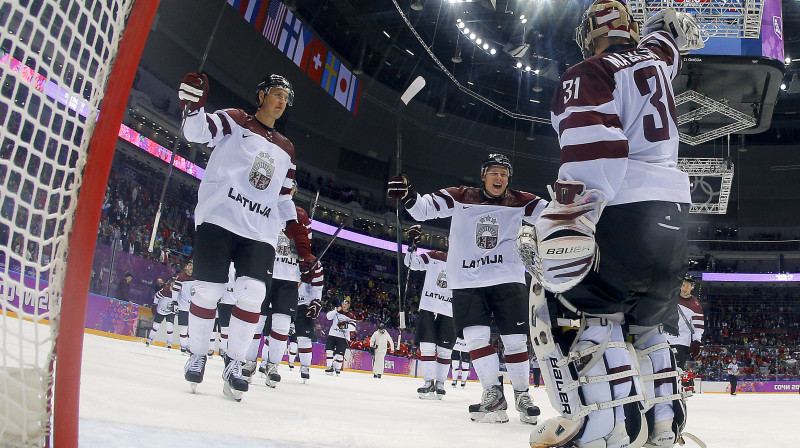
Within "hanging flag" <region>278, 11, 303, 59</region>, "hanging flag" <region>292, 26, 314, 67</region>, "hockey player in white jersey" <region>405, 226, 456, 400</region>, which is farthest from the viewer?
"hanging flag" <region>292, 26, 314, 67</region>

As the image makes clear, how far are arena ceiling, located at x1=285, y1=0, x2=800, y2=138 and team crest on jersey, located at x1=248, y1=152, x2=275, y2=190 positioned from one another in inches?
368

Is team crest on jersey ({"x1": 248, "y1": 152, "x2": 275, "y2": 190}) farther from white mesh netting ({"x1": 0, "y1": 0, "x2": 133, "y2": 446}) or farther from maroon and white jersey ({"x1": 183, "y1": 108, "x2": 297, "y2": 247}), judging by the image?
white mesh netting ({"x1": 0, "y1": 0, "x2": 133, "y2": 446})

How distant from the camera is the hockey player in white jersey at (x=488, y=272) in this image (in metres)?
3.55

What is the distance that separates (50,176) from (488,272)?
289 centimetres

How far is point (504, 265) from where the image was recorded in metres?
3.74

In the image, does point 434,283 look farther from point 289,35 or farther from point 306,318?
point 289,35

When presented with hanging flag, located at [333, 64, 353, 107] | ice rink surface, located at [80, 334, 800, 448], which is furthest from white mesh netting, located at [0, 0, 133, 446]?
hanging flag, located at [333, 64, 353, 107]

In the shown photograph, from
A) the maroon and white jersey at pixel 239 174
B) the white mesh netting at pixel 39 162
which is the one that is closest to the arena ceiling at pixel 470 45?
the maroon and white jersey at pixel 239 174

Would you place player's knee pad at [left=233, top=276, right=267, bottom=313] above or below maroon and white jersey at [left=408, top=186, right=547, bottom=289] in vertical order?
below

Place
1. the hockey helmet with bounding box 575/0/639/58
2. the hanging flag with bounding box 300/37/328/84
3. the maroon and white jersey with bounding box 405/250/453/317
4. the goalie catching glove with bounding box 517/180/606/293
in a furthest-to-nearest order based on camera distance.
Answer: the hanging flag with bounding box 300/37/328/84 < the maroon and white jersey with bounding box 405/250/453/317 < the hockey helmet with bounding box 575/0/639/58 < the goalie catching glove with bounding box 517/180/606/293

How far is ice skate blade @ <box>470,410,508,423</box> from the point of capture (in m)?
3.37

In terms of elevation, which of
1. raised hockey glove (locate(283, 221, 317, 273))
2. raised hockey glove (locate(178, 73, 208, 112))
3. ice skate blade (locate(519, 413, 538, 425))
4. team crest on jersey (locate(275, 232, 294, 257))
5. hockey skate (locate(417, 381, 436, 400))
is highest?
raised hockey glove (locate(178, 73, 208, 112))

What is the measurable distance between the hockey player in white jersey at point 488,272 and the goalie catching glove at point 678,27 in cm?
156

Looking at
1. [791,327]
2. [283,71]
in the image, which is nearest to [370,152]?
[283,71]
